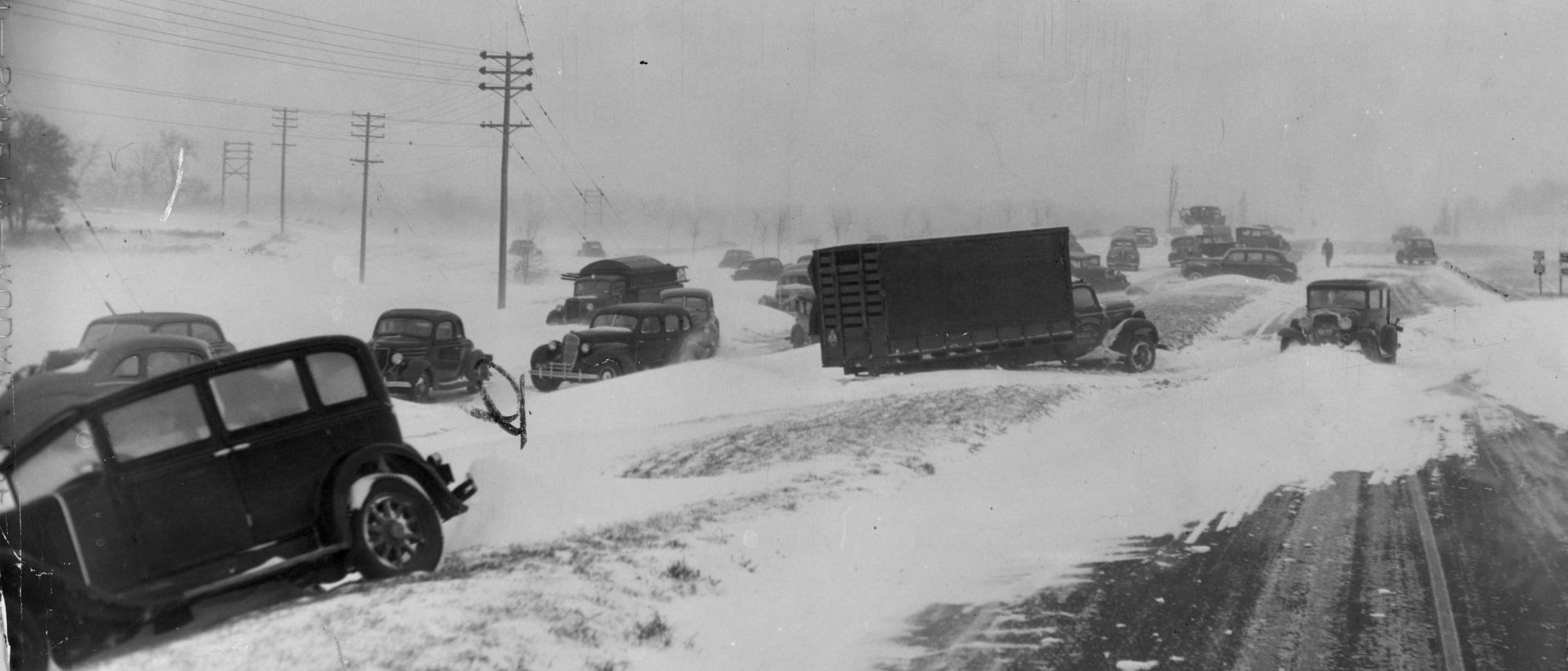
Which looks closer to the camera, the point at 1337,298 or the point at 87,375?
the point at 87,375

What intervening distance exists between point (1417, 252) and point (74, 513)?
15240 millimetres

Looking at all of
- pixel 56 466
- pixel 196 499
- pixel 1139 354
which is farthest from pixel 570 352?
pixel 1139 354

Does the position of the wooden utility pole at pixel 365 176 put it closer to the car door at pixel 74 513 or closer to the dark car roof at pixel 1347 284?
the car door at pixel 74 513

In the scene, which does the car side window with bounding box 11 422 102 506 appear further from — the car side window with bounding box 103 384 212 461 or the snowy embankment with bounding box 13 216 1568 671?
the snowy embankment with bounding box 13 216 1568 671

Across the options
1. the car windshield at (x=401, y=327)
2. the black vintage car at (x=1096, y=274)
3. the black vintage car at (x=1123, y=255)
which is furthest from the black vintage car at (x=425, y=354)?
the black vintage car at (x=1123, y=255)

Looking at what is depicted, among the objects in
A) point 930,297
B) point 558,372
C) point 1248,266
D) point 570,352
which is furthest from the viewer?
point 1248,266

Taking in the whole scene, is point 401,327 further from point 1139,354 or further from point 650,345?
point 1139,354

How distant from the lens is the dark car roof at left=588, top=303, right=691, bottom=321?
9445 millimetres

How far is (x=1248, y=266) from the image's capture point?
1780 centimetres

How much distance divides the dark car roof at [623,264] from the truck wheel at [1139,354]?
772 cm

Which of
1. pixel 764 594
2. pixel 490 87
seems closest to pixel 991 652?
pixel 764 594

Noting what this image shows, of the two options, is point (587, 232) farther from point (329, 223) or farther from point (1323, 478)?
point (1323, 478)

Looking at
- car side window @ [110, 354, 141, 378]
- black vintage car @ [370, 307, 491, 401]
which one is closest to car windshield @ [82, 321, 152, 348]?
car side window @ [110, 354, 141, 378]

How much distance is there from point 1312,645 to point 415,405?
5.48 metres
